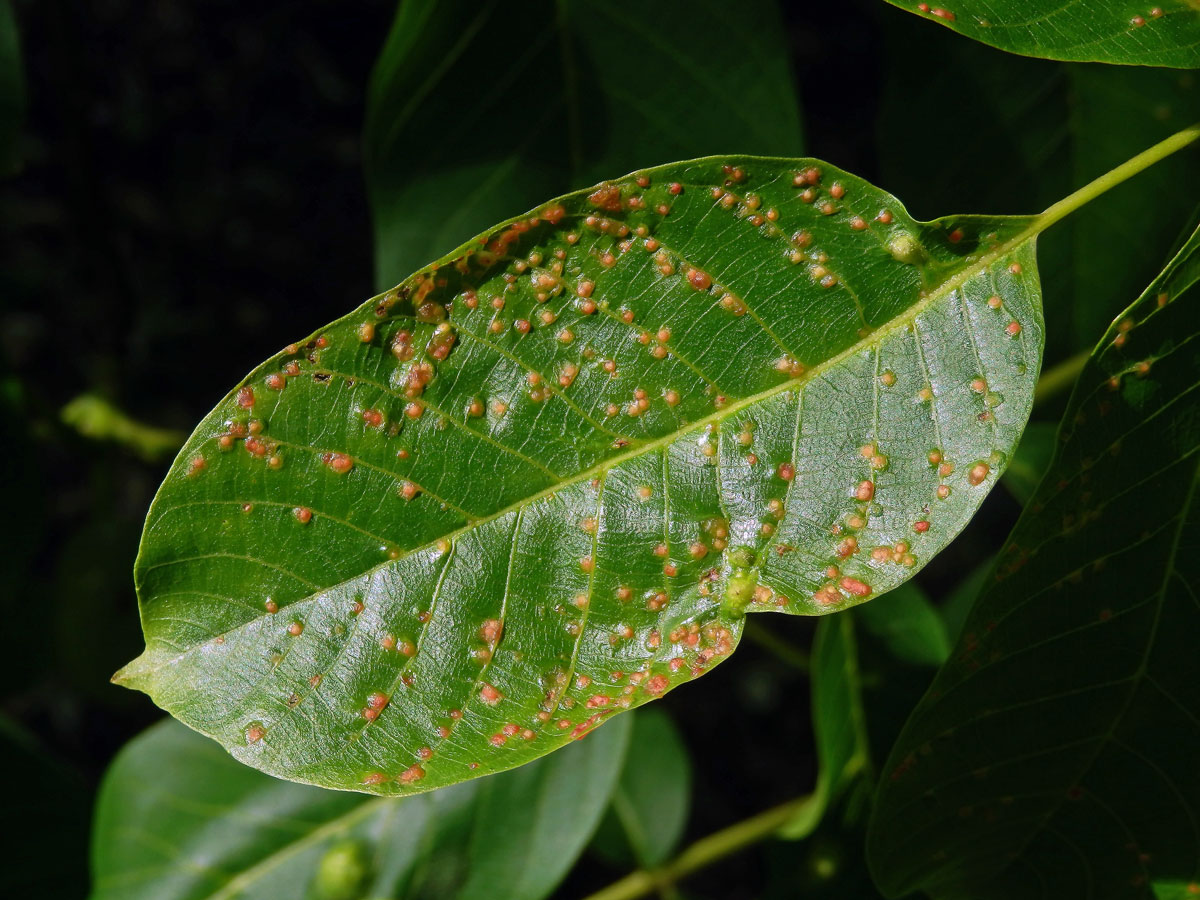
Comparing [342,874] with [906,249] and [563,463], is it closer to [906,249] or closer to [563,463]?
[563,463]

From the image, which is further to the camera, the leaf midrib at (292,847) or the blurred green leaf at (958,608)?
the blurred green leaf at (958,608)

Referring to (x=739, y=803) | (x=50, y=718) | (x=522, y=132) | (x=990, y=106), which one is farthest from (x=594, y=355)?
(x=50, y=718)

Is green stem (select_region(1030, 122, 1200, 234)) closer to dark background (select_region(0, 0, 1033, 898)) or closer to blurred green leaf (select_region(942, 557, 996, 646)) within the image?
blurred green leaf (select_region(942, 557, 996, 646))

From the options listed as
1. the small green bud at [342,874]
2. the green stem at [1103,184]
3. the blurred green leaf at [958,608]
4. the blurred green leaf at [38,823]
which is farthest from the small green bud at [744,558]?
the blurred green leaf at [38,823]

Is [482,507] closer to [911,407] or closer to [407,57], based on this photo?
[911,407]

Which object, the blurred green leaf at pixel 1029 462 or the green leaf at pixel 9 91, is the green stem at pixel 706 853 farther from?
the green leaf at pixel 9 91

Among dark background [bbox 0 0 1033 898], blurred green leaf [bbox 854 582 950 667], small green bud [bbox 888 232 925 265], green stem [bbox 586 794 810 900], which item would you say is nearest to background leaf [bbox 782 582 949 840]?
blurred green leaf [bbox 854 582 950 667]
